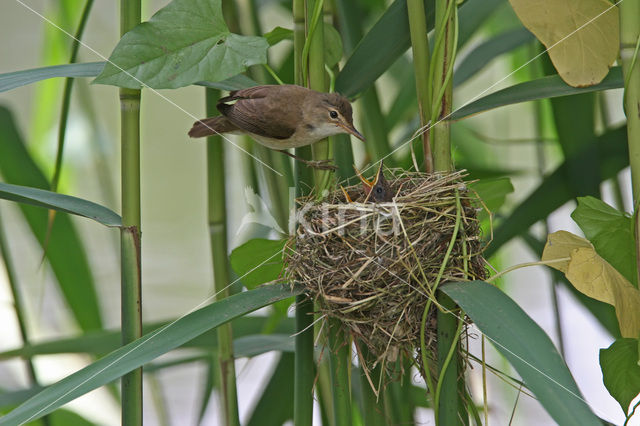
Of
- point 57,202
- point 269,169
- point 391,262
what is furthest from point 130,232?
point 269,169

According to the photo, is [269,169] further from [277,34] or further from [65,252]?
[65,252]

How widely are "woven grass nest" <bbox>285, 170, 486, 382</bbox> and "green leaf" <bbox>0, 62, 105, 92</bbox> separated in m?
0.30

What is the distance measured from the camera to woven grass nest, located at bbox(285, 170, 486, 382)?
2.39ft

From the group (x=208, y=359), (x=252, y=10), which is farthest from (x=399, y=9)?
(x=208, y=359)

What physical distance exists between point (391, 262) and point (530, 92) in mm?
238

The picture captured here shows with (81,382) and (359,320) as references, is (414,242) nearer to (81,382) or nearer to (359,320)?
(359,320)

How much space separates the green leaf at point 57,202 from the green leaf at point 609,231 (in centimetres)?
49

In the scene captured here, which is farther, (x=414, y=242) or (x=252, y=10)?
(x=252, y=10)

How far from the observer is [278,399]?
1159 mm

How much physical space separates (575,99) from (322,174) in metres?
0.46

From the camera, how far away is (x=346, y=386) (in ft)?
2.52

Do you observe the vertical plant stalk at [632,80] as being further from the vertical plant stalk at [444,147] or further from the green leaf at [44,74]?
the green leaf at [44,74]

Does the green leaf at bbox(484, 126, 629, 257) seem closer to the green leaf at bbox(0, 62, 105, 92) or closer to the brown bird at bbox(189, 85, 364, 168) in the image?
the brown bird at bbox(189, 85, 364, 168)

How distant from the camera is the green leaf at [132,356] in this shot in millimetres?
572
